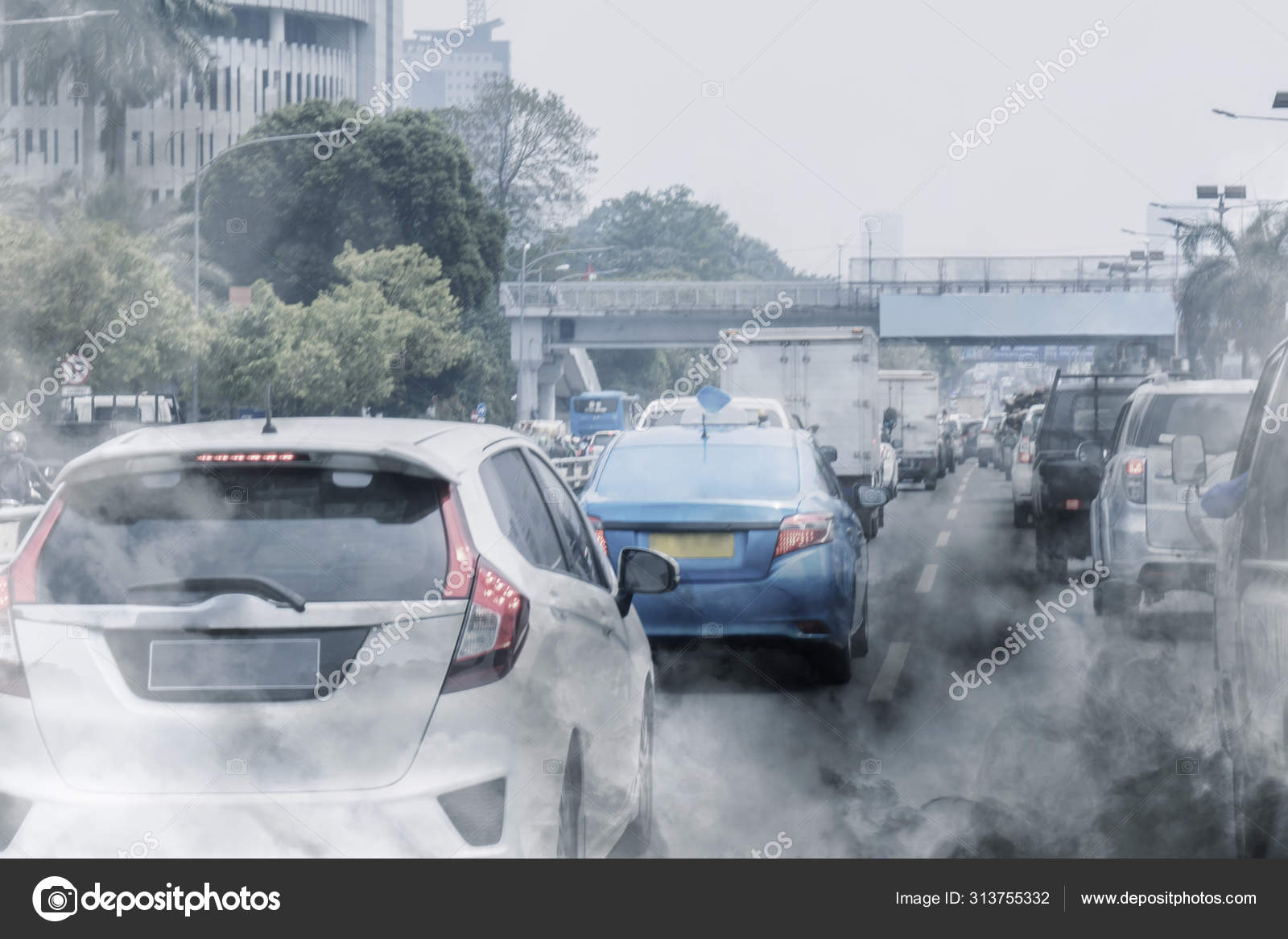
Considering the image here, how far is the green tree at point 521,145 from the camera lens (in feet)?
194

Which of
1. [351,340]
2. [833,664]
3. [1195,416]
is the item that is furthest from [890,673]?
[351,340]

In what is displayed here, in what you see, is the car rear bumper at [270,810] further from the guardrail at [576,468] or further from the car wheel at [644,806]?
the guardrail at [576,468]

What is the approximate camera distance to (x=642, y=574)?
512 centimetres

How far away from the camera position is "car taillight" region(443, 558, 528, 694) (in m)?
3.56

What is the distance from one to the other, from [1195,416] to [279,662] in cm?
936

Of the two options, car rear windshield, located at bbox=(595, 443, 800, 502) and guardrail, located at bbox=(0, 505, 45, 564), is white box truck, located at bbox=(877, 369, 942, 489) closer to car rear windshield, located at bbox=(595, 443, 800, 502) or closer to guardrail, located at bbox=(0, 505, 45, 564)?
guardrail, located at bbox=(0, 505, 45, 564)

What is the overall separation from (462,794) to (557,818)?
30 cm

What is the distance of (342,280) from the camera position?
167 feet

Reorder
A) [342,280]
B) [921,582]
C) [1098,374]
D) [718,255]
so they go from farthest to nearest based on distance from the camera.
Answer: [718,255] → [342,280] → [1098,374] → [921,582]

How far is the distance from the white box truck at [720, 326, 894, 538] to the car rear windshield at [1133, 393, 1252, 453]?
480 inches

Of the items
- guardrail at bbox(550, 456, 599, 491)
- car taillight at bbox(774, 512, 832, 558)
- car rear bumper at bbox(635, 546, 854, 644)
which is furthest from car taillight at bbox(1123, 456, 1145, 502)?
guardrail at bbox(550, 456, 599, 491)

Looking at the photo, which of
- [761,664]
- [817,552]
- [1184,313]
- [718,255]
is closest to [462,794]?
[817,552]
